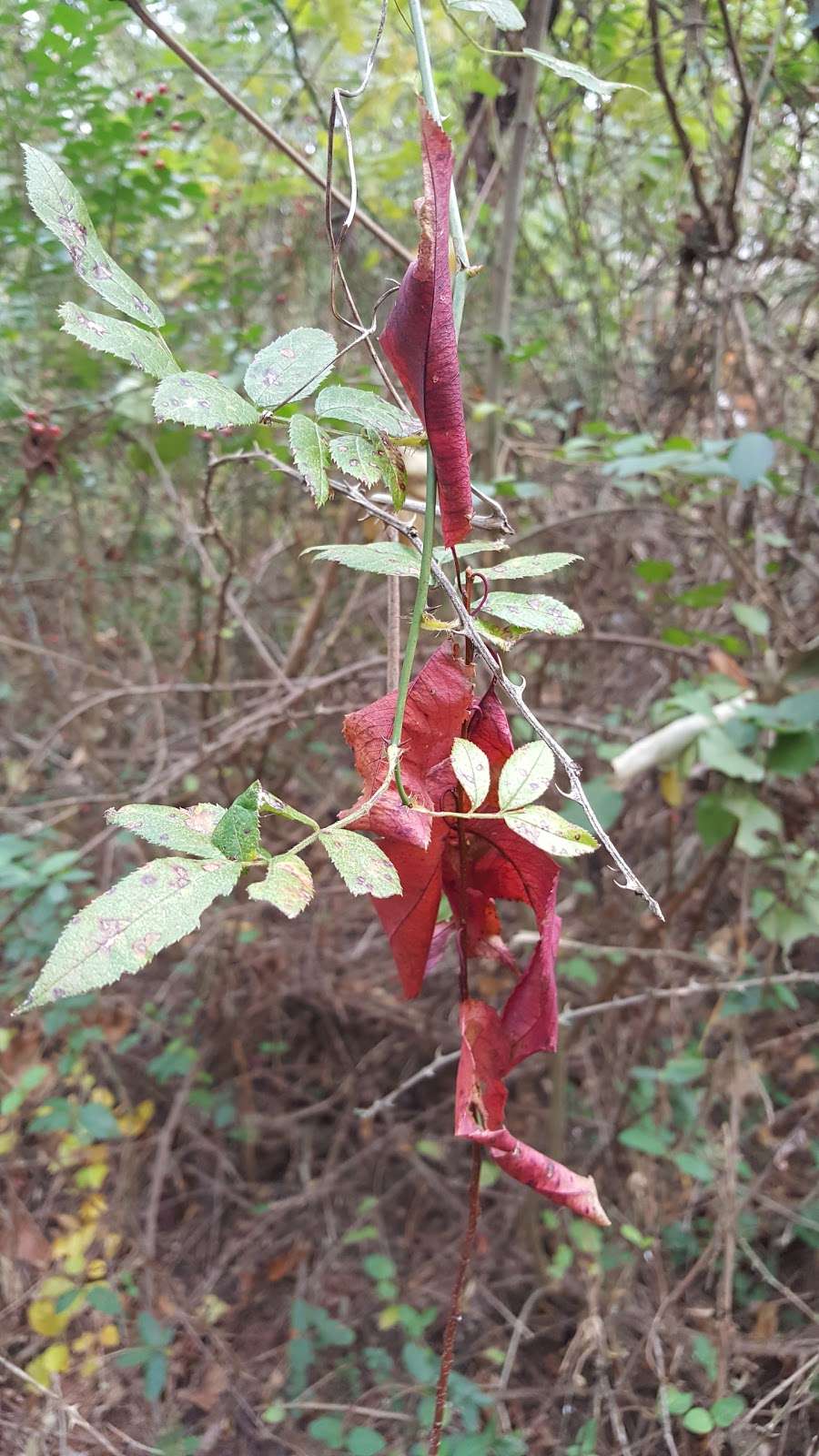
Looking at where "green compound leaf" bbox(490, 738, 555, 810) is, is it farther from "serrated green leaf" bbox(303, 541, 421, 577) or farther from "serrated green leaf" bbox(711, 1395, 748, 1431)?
"serrated green leaf" bbox(711, 1395, 748, 1431)

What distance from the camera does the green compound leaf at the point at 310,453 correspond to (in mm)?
375

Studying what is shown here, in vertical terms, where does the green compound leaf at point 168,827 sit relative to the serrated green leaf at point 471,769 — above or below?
below

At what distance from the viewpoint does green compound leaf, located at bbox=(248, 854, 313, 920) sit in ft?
1.05

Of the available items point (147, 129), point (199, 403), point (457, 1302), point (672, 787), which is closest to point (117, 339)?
point (199, 403)

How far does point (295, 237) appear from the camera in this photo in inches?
86.6

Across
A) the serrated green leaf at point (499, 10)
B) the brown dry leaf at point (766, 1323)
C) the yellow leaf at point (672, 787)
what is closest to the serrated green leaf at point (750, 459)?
the yellow leaf at point (672, 787)

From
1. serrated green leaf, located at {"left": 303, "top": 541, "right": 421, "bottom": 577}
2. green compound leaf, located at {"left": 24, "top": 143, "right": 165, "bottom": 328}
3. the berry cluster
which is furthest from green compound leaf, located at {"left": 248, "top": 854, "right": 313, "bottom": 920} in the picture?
the berry cluster

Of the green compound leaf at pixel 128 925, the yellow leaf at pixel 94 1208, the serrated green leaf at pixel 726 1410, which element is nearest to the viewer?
the green compound leaf at pixel 128 925

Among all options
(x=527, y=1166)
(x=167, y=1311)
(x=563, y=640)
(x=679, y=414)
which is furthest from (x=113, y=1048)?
(x=679, y=414)

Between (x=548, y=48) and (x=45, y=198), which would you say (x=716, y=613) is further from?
(x=45, y=198)

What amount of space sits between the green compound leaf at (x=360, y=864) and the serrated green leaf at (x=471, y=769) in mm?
53

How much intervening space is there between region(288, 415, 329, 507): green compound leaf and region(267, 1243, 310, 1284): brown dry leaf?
5.22 feet

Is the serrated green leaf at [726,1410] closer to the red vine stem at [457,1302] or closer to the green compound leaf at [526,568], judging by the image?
the red vine stem at [457,1302]

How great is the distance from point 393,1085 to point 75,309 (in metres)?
1.65
